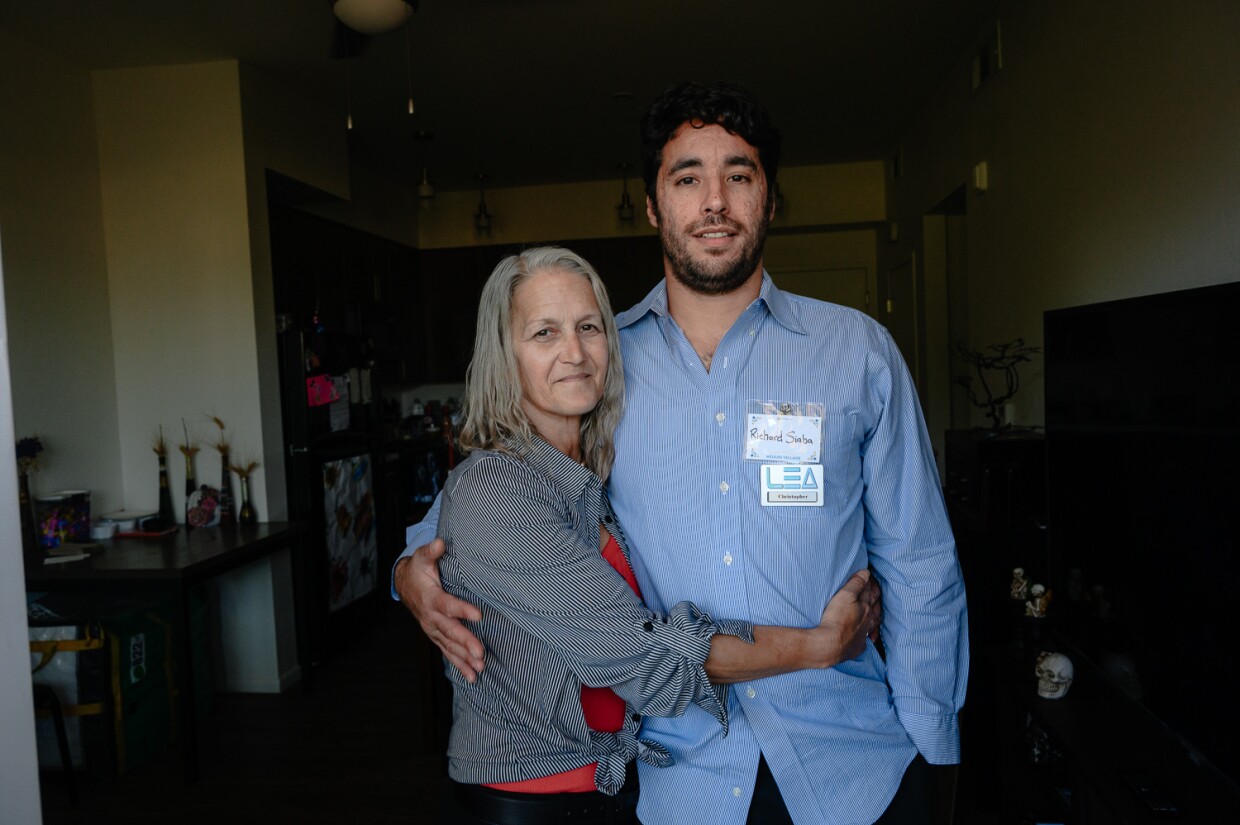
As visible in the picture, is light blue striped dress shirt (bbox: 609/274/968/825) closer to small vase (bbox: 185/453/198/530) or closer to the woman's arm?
the woman's arm

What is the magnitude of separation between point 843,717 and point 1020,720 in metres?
1.32

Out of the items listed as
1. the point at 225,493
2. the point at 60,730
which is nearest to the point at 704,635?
the point at 60,730

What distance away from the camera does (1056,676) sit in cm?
211

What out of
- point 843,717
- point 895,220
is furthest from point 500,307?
point 895,220

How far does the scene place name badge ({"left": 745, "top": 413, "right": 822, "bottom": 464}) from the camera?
4.49ft

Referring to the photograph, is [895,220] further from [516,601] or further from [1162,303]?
[516,601]

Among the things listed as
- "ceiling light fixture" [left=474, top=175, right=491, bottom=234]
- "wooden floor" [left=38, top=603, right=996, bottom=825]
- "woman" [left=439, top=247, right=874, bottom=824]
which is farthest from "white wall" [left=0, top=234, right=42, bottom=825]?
"ceiling light fixture" [left=474, top=175, right=491, bottom=234]

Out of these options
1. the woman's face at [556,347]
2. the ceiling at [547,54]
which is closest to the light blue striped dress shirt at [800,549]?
the woman's face at [556,347]

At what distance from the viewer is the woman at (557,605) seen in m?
1.19

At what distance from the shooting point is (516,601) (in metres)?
1.23

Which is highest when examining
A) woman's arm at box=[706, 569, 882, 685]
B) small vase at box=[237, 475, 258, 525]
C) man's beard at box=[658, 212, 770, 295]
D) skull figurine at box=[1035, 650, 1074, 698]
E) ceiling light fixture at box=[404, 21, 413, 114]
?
ceiling light fixture at box=[404, 21, 413, 114]

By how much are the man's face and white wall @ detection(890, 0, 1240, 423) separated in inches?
53.6

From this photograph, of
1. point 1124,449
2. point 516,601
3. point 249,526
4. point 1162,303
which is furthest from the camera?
point 249,526

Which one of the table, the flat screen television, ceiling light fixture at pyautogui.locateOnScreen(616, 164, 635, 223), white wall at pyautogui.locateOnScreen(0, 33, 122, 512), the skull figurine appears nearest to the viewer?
the flat screen television
